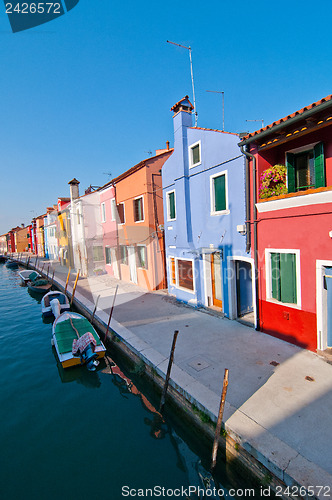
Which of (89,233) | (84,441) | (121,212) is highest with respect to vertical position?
(121,212)

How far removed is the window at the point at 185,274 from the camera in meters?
12.6

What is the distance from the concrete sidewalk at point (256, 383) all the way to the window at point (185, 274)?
6.13ft

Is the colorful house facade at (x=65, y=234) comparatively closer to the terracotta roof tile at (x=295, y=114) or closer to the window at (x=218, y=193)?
the window at (x=218, y=193)

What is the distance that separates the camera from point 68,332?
10484 millimetres

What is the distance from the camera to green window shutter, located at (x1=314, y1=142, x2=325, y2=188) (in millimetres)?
6863

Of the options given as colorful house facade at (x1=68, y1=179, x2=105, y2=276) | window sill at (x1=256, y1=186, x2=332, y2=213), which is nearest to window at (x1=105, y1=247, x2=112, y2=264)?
colorful house facade at (x1=68, y1=179, x2=105, y2=276)

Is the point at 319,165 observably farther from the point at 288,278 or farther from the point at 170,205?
the point at 170,205

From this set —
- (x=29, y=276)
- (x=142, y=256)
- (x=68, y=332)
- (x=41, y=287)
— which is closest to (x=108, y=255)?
(x=41, y=287)

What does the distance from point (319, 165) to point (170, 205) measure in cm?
792

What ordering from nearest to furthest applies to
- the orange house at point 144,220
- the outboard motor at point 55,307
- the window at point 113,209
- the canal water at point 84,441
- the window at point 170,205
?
1. the canal water at point 84,441
2. the window at point 170,205
3. the outboard motor at point 55,307
4. the orange house at point 144,220
5. the window at point 113,209

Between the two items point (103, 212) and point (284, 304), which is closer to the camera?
point (284, 304)

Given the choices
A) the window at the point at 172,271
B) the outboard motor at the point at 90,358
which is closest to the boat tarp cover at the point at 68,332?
the outboard motor at the point at 90,358

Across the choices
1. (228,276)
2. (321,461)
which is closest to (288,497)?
(321,461)

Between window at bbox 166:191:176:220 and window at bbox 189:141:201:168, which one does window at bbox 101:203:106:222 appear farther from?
window at bbox 189:141:201:168
